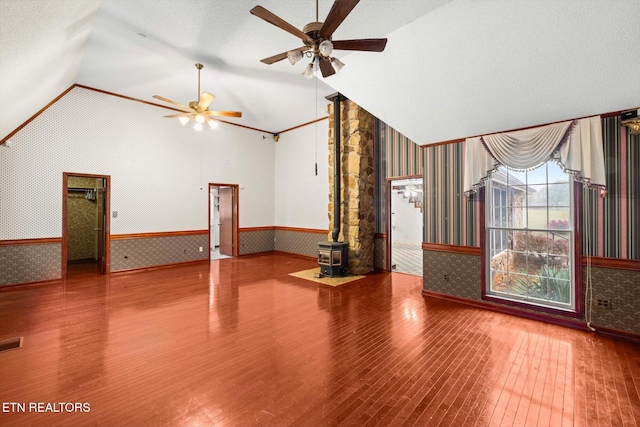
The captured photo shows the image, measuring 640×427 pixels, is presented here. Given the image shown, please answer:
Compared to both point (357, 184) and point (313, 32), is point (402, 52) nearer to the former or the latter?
point (313, 32)

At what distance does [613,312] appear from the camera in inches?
126

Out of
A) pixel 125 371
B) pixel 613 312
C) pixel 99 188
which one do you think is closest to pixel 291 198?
pixel 99 188

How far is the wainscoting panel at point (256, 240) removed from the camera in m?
8.43

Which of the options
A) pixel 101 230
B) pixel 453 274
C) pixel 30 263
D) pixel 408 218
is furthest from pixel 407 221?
pixel 30 263

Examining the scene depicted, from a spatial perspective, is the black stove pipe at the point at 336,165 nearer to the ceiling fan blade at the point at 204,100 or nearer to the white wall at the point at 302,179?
the white wall at the point at 302,179

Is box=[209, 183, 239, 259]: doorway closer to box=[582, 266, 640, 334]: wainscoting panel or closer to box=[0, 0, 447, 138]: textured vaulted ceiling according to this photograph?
box=[0, 0, 447, 138]: textured vaulted ceiling

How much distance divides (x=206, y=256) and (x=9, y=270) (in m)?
3.54

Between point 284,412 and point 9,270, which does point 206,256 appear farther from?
point 284,412

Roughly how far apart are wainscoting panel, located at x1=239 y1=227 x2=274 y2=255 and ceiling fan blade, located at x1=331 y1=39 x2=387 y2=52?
258 inches

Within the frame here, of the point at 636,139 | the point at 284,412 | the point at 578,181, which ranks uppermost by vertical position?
the point at 636,139

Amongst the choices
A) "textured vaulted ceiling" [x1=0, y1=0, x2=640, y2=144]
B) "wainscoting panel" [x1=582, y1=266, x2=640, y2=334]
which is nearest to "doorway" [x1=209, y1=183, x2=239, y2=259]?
"textured vaulted ceiling" [x1=0, y1=0, x2=640, y2=144]

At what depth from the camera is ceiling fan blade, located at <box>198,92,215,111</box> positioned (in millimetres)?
4688

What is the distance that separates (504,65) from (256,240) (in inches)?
287

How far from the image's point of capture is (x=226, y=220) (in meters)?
8.62
